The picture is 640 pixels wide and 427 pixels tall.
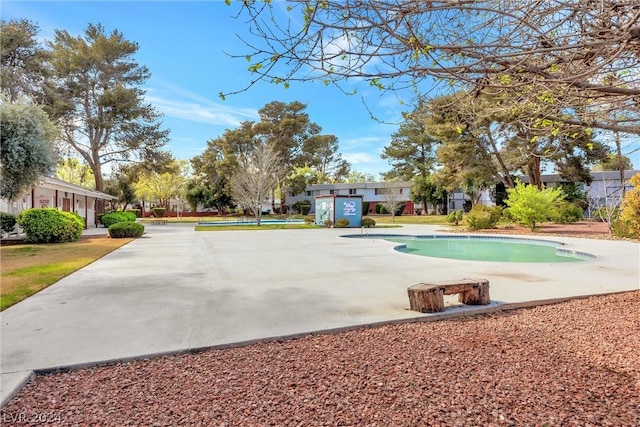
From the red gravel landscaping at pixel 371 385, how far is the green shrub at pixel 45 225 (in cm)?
1283

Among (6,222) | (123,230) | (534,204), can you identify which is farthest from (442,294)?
(6,222)

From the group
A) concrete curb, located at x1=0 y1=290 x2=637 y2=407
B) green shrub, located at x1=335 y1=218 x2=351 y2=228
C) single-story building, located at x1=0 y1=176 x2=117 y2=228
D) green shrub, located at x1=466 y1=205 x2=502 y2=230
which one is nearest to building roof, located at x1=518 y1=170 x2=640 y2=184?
green shrub, located at x1=466 y1=205 x2=502 y2=230

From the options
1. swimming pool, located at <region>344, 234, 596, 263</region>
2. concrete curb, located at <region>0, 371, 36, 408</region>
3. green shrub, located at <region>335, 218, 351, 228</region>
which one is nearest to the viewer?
concrete curb, located at <region>0, 371, 36, 408</region>

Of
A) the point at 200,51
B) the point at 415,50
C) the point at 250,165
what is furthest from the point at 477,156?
the point at 415,50

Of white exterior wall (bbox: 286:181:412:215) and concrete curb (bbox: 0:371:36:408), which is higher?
white exterior wall (bbox: 286:181:412:215)

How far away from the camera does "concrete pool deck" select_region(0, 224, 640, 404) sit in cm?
338

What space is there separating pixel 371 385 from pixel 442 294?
7.10ft

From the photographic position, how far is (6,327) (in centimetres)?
387

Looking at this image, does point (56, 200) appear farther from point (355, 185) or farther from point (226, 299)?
point (355, 185)

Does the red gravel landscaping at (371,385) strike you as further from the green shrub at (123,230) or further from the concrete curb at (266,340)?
the green shrub at (123,230)

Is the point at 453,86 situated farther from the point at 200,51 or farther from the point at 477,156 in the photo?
the point at 477,156

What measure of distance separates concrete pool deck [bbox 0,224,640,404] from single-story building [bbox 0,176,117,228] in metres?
9.27

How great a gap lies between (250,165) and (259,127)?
1029 cm

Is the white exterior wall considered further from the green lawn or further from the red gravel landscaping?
the red gravel landscaping
